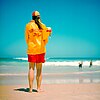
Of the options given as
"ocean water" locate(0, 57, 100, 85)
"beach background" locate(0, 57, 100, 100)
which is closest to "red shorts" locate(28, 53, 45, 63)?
"beach background" locate(0, 57, 100, 100)

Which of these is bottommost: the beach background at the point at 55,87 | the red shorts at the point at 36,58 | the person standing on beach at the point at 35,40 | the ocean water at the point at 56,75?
the ocean water at the point at 56,75

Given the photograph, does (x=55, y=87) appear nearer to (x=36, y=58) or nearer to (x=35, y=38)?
(x=36, y=58)

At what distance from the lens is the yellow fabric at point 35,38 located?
3.52 m

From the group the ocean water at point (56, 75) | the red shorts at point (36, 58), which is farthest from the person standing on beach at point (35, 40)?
the ocean water at point (56, 75)

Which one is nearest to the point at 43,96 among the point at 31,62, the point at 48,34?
the point at 31,62

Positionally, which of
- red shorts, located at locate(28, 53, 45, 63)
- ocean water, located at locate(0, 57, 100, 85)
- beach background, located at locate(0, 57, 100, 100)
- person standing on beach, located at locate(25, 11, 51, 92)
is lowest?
ocean water, located at locate(0, 57, 100, 85)

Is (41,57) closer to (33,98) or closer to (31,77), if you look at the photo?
(31,77)

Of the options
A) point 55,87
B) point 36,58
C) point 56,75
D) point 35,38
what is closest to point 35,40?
point 35,38

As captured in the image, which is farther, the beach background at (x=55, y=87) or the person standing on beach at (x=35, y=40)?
the person standing on beach at (x=35, y=40)

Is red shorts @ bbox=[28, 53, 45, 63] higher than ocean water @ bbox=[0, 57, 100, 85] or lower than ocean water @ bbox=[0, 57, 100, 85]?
higher

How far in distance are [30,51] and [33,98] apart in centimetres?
58

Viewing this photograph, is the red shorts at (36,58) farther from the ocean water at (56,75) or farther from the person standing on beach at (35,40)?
the ocean water at (56,75)

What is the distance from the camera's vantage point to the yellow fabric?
11.5ft

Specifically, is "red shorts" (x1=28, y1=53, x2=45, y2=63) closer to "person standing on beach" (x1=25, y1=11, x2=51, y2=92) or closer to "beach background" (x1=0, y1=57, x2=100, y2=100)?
"person standing on beach" (x1=25, y1=11, x2=51, y2=92)
